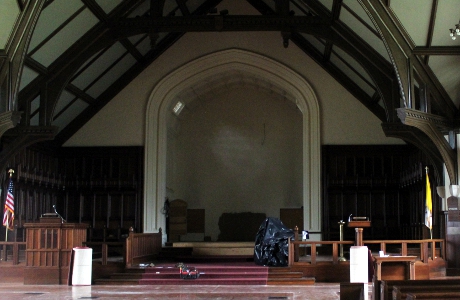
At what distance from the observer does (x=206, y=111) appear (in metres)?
21.9

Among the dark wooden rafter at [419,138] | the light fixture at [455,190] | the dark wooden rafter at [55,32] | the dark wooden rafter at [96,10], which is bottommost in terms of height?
the light fixture at [455,190]

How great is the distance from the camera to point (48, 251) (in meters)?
12.8

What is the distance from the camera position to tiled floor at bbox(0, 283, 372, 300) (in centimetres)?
1032

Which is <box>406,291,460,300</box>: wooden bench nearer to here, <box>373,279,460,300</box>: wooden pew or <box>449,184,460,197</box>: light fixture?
<box>373,279,460,300</box>: wooden pew

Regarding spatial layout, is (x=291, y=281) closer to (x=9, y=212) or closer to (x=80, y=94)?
(x=9, y=212)

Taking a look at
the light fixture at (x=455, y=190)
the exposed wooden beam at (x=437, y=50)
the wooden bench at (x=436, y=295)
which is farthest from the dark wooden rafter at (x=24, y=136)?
the wooden bench at (x=436, y=295)

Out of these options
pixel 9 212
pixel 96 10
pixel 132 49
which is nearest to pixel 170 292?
pixel 9 212

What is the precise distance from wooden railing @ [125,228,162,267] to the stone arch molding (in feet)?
6.08

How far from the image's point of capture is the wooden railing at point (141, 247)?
1411cm

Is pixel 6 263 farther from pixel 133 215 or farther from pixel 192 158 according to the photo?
A: pixel 192 158

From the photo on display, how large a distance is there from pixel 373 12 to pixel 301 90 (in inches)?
243

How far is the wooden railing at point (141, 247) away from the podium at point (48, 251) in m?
1.45

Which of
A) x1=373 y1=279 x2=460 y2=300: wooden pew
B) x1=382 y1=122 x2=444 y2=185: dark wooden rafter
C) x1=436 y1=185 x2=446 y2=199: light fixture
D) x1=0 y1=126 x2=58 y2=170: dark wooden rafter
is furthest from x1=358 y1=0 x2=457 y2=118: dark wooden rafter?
x1=373 y1=279 x2=460 y2=300: wooden pew

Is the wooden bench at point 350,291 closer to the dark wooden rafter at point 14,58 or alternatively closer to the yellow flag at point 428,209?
the dark wooden rafter at point 14,58
